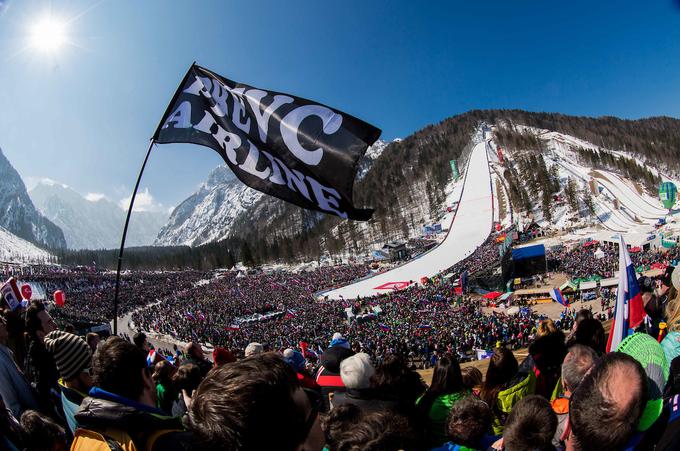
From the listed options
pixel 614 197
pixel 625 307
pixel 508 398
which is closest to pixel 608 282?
pixel 625 307

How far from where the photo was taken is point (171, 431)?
1632mm

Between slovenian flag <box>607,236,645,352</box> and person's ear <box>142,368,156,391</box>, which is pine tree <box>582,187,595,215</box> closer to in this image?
slovenian flag <box>607,236,645,352</box>

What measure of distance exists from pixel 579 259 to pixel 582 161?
75218 millimetres

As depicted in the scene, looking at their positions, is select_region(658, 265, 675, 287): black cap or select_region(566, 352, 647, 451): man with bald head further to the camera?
select_region(658, 265, 675, 287): black cap

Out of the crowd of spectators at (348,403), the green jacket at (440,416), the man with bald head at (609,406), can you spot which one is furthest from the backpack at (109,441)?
the green jacket at (440,416)

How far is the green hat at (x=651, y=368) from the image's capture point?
1.56 metres

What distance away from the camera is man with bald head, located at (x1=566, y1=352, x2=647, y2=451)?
Answer: 1.51 m

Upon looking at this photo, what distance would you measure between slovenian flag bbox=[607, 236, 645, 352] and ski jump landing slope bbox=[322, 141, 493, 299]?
38706 mm

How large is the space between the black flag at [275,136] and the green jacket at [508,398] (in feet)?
7.35

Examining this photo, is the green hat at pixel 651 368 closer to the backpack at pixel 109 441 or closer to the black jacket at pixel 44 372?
the backpack at pixel 109 441

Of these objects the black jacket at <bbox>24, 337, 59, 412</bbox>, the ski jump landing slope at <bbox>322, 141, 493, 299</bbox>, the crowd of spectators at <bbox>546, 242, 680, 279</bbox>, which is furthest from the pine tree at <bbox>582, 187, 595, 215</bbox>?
the black jacket at <bbox>24, 337, 59, 412</bbox>

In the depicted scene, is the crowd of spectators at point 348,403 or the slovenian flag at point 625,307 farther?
the slovenian flag at point 625,307

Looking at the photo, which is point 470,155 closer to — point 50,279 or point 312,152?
point 50,279

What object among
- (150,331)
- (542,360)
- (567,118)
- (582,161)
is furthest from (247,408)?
(567,118)
